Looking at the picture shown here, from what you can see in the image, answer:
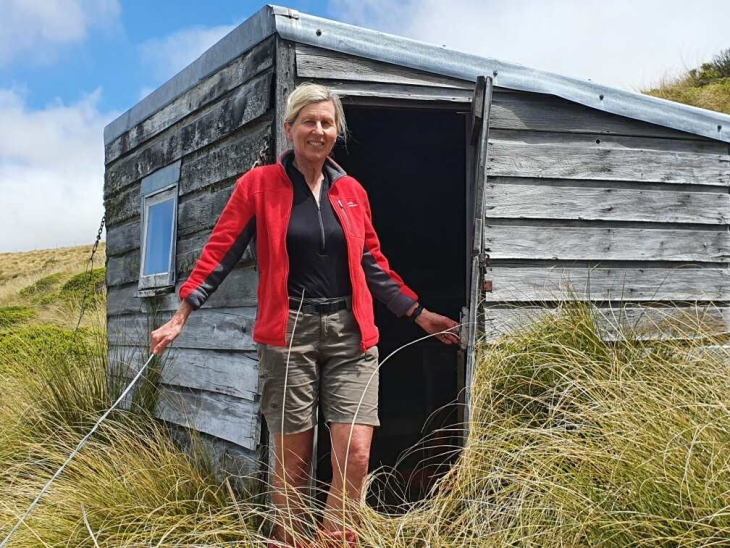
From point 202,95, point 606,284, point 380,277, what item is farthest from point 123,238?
point 606,284

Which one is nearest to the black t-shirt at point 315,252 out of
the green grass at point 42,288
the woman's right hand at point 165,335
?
the woman's right hand at point 165,335

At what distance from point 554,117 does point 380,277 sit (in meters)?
2.00

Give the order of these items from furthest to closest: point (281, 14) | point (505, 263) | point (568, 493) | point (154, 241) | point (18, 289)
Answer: point (18, 289)
point (154, 241)
point (505, 263)
point (281, 14)
point (568, 493)

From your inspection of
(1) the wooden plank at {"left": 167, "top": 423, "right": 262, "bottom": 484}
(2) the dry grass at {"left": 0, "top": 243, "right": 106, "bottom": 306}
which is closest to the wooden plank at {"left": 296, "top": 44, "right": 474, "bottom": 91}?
(1) the wooden plank at {"left": 167, "top": 423, "right": 262, "bottom": 484}

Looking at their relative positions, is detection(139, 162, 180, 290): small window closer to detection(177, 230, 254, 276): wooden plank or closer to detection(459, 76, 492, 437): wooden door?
detection(177, 230, 254, 276): wooden plank

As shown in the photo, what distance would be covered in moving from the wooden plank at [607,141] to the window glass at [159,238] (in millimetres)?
2387

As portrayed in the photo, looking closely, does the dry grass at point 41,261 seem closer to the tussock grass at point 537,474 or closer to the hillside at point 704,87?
the hillside at point 704,87

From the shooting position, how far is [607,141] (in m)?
4.91

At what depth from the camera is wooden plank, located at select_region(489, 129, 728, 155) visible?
4.68m

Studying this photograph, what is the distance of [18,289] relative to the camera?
76.2 ft

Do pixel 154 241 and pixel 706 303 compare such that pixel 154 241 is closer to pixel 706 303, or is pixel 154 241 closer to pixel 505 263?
pixel 505 263

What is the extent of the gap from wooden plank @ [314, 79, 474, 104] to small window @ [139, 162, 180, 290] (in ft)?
5.21

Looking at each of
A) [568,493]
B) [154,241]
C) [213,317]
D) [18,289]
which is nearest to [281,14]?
[213,317]

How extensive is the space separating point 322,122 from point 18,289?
74.5 feet
